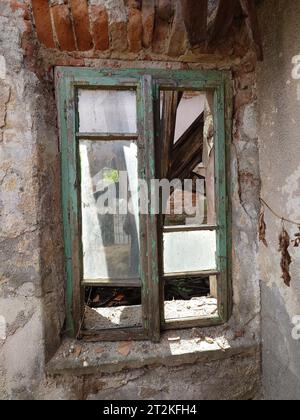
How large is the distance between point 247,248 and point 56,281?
3.44ft

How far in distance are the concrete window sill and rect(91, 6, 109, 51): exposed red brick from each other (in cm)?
154

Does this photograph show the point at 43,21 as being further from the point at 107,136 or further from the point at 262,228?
the point at 262,228

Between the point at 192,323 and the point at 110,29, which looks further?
the point at 192,323

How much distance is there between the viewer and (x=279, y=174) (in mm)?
1267

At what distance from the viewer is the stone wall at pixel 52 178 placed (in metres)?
1.23

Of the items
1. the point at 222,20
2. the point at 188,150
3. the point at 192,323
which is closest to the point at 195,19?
the point at 222,20

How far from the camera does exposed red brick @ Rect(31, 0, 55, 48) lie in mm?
1185

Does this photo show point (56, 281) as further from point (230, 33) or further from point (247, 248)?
point (230, 33)

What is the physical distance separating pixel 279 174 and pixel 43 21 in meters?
1.32

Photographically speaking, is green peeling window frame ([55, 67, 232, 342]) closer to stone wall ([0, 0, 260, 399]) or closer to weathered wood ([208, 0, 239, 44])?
stone wall ([0, 0, 260, 399])

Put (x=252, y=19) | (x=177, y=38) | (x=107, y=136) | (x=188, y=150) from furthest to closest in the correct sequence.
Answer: (x=188, y=150), (x=107, y=136), (x=177, y=38), (x=252, y=19)

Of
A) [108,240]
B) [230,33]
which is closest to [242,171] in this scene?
[230,33]

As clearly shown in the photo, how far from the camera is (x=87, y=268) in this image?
57.9 inches

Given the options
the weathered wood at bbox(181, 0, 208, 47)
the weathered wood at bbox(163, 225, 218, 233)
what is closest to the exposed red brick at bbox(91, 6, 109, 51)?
the weathered wood at bbox(181, 0, 208, 47)
